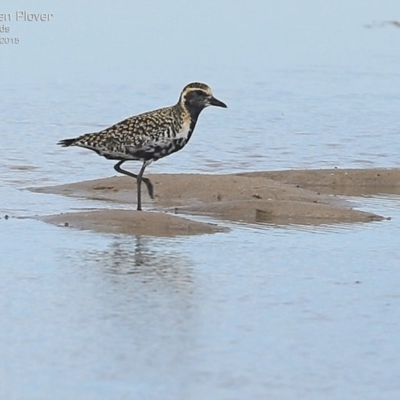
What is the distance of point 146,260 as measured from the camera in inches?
369

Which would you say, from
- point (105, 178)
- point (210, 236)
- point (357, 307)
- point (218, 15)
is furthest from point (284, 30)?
point (357, 307)

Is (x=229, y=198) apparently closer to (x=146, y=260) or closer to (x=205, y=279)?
(x=146, y=260)

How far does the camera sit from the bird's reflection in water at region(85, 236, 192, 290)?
8.87m

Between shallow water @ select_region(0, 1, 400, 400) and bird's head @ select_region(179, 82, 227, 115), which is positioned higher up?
bird's head @ select_region(179, 82, 227, 115)

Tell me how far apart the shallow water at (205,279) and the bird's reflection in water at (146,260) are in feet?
0.06

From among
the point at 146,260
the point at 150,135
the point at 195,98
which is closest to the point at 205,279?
the point at 146,260

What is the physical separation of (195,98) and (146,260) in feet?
9.01

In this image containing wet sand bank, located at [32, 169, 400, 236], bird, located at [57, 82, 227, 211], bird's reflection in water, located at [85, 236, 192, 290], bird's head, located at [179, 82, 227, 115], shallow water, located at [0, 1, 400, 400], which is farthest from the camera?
bird's head, located at [179, 82, 227, 115]

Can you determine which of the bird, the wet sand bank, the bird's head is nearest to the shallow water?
the wet sand bank

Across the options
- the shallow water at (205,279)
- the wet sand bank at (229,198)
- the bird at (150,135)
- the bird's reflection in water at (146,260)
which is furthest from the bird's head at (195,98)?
the bird's reflection in water at (146,260)

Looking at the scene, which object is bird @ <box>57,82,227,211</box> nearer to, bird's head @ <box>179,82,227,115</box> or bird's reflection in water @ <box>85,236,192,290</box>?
bird's head @ <box>179,82,227,115</box>

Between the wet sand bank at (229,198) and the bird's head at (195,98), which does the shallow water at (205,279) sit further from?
the bird's head at (195,98)

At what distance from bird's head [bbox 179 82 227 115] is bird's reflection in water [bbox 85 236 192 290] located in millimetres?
1895

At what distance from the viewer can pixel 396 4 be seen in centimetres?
3192
